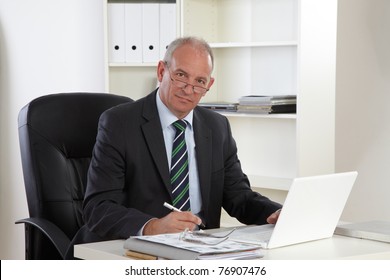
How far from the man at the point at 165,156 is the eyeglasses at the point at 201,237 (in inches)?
14.2

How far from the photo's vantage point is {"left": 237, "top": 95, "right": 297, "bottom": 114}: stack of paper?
3838 millimetres

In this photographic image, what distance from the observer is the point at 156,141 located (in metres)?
2.51

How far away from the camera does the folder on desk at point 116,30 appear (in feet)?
13.5

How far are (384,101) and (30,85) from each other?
2.15 m

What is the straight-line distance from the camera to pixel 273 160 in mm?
4203

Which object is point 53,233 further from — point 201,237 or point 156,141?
point 201,237

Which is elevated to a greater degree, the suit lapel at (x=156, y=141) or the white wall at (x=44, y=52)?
the white wall at (x=44, y=52)

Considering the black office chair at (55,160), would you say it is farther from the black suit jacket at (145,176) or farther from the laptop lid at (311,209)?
the laptop lid at (311,209)

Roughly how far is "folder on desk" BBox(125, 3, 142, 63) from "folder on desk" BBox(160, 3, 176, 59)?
123 mm

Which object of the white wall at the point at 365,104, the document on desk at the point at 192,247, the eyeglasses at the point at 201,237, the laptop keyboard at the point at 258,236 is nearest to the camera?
the document on desk at the point at 192,247

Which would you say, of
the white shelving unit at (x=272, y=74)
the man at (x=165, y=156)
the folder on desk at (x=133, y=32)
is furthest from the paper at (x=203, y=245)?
the folder on desk at (x=133, y=32)
